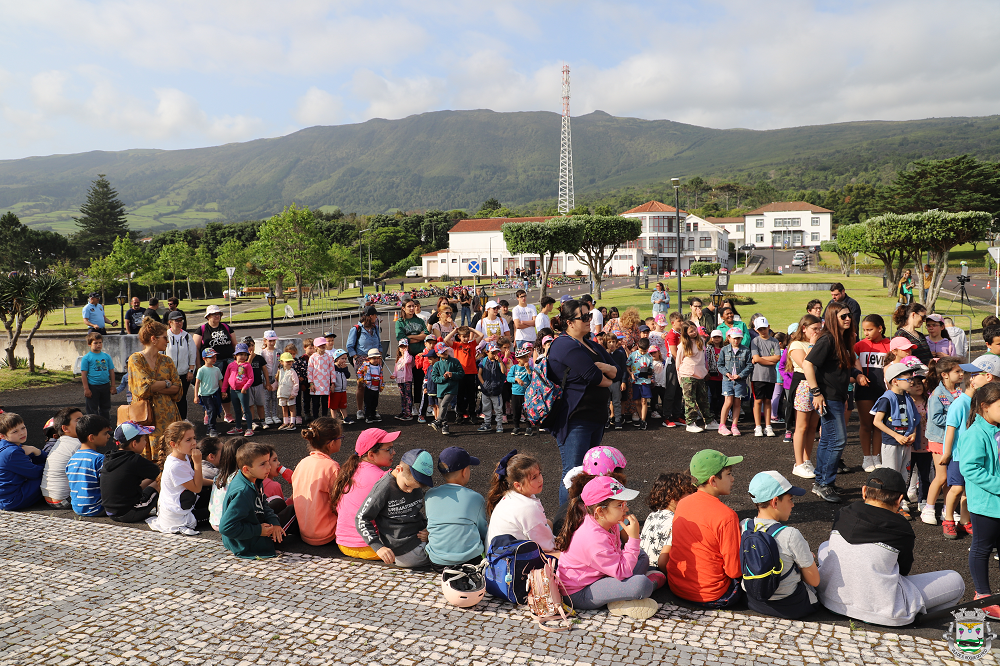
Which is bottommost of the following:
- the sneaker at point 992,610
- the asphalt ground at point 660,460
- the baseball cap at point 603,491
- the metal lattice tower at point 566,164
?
the asphalt ground at point 660,460

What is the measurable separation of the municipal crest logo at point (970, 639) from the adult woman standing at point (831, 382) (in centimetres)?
285

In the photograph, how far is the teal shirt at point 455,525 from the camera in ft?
16.2

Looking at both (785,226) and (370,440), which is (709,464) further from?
(785,226)

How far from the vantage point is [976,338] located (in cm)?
1844

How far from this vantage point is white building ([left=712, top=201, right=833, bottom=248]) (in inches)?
4518

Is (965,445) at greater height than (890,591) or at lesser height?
greater

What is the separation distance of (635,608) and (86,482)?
5666mm

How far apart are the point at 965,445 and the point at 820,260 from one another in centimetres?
9694

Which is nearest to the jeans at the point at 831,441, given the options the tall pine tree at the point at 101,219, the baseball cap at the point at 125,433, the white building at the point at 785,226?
the baseball cap at the point at 125,433

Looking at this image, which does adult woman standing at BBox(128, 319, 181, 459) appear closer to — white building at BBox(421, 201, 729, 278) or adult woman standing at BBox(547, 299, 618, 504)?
adult woman standing at BBox(547, 299, 618, 504)

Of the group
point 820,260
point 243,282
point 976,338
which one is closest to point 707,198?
point 820,260

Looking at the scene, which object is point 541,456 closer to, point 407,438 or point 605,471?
point 407,438

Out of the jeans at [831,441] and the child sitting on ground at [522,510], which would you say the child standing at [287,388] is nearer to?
the child sitting on ground at [522,510]

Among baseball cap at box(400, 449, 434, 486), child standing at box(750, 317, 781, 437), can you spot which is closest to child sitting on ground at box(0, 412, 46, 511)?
baseball cap at box(400, 449, 434, 486)
